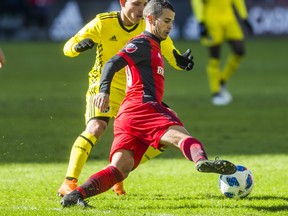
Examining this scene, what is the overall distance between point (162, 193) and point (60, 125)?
16.4 ft

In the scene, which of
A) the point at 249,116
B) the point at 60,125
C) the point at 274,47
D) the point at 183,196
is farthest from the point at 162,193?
the point at 274,47

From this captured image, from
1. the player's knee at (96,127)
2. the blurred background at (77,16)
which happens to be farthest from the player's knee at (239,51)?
the blurred background at (77,16)

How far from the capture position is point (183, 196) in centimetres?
738

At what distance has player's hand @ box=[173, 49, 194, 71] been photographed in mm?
7562

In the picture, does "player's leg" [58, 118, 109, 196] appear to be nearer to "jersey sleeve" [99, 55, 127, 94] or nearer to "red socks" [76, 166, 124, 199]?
"red socks" [76, 166, 124, 199]

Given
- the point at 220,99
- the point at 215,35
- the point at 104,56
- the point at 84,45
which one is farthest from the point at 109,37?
the point at 215,35

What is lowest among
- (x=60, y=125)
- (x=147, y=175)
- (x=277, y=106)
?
(x=277, y=106)

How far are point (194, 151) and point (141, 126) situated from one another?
1.67 feet

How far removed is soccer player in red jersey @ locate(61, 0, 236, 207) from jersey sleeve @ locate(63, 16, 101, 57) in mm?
812

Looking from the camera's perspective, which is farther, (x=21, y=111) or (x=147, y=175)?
(x=21, y=111)

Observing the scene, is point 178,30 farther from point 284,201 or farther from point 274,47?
point 284,201

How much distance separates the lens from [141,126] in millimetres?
6773

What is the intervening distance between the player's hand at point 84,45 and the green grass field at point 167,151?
1.21m

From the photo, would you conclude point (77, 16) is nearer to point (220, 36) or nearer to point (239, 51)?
point (220, 36)
